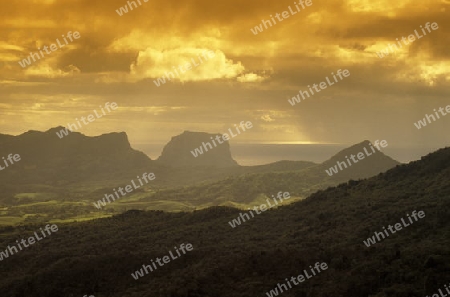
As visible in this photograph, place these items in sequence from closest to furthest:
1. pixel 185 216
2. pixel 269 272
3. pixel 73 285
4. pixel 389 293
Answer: pixel 389 293 < pixel 269 272 < pixel 73 285 < pixel 185 216

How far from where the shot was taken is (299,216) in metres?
149

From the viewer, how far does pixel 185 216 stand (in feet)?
551

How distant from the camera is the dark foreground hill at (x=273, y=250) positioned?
92.6 m

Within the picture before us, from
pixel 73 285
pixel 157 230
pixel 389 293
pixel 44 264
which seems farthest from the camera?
pixel 157 230

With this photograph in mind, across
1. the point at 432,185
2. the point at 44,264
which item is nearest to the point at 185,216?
the point at 44,264

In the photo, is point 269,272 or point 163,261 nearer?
point 269,272

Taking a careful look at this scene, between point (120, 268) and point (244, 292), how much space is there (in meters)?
30.9

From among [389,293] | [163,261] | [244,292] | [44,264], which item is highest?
[44,264]

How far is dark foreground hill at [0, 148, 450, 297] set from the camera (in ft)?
304

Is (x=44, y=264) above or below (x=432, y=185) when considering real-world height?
above

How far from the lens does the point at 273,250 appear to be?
112375 millimetres

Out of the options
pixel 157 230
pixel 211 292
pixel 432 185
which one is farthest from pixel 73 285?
pixel 432 185

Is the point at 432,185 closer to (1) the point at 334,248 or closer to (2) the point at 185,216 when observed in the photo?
(1) the point at 334,248

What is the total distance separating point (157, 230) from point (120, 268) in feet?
133
